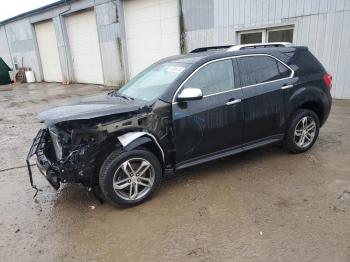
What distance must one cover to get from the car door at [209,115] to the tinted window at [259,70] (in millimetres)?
201

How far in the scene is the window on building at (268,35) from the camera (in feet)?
30.9

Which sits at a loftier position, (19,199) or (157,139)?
(157,139)

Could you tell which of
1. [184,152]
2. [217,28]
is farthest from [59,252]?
[217,28]

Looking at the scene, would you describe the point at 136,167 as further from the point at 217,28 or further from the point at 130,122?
the point at 217,28

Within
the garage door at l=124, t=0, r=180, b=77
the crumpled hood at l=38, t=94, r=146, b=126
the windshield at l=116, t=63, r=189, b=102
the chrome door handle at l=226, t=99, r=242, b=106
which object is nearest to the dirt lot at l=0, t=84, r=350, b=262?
the chrome door handle at l=226, t=99, r=242, b=106

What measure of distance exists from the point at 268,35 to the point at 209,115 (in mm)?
6904

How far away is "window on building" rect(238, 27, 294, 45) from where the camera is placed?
942cm

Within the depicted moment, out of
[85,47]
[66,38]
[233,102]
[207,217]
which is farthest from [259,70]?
[66,38]

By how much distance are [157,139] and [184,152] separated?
44 cm

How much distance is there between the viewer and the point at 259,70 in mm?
4480

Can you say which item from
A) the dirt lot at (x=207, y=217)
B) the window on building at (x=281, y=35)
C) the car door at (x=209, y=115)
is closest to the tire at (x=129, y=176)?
the dirt lot at (x=207, y=217)

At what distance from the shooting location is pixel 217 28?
430 inches

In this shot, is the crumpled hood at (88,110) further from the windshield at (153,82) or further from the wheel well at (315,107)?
the wheel well at (315,107)

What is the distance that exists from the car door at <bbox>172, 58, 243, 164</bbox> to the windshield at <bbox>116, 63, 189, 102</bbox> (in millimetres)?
258
